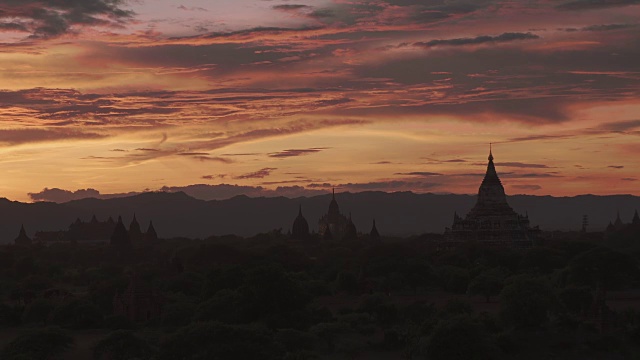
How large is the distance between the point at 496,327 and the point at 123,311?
28310 millimetres

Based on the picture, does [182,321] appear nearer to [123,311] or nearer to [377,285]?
[123,311]

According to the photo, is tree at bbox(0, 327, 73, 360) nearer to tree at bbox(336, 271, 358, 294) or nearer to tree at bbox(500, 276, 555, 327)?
tree at bbox(500, 276, 555, 327)

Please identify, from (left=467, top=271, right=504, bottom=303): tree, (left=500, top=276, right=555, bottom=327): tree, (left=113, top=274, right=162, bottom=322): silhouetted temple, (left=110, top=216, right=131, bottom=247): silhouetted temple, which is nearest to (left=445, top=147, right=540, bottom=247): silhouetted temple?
(left=110, top=216, right=131, bottom=247): silhouetted temple

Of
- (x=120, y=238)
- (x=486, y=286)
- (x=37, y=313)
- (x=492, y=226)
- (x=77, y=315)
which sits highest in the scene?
(x=492, y=226)

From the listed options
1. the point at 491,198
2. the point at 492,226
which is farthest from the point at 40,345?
the point at 491,198

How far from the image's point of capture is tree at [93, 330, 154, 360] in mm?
62250

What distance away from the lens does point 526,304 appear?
67.9 meters

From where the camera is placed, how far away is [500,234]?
6417 inches

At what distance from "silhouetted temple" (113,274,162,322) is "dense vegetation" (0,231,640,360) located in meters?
1.28

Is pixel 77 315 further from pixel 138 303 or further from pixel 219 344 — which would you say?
pixel 219 344

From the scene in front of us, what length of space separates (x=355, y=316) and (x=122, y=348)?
18851 mm

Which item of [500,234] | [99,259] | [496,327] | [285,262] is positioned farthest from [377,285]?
[99,259]

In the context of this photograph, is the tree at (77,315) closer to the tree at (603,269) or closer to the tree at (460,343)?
the tree at (460,343)

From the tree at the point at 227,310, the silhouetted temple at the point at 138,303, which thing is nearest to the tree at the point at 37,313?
the silhouetted temple at the point at 138,303
